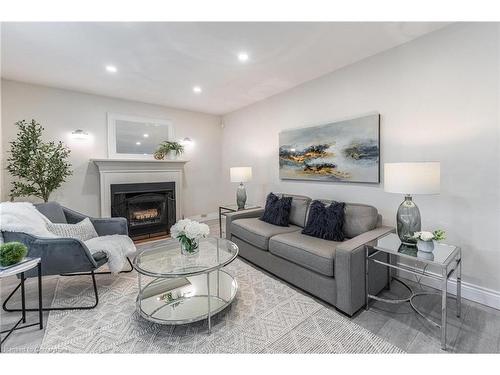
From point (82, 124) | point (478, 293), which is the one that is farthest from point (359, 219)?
point (82, 124)

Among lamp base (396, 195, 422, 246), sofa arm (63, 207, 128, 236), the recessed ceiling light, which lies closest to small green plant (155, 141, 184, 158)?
sofa arm (63, 207, 128, 236)

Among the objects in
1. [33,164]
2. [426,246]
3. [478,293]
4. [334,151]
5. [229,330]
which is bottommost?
[229,330]

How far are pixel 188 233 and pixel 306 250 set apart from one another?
111 cm

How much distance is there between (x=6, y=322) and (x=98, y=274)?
0.81m

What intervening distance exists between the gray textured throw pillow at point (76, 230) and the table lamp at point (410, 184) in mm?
2991

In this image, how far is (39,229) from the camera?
2135mm

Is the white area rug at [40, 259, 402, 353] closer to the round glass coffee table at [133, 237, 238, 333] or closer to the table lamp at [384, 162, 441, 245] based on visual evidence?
the round glass coffee table at [133, 237, 238, 333]

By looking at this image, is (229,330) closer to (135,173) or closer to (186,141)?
(135,173)

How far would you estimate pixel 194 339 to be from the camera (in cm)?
164

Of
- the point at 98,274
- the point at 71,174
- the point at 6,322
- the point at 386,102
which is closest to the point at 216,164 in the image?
the point at 71,174

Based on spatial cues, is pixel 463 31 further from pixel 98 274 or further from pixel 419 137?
pixel 98 274

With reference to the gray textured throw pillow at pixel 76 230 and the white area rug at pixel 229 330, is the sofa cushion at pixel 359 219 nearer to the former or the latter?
the white area rug at pixel 229 330

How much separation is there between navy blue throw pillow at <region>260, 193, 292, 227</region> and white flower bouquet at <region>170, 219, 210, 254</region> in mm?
1291

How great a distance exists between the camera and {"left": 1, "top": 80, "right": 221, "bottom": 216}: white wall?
11.0ft
